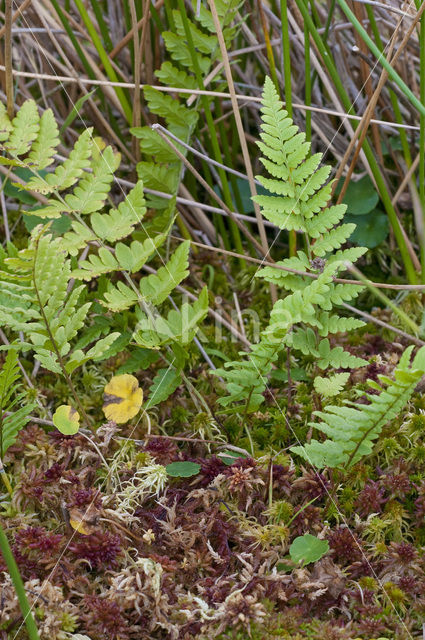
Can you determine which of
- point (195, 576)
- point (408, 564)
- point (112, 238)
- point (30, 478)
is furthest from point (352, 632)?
point (112, 238)

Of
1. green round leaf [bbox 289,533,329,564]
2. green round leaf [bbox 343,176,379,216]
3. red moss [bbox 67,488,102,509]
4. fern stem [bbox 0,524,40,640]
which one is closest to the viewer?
fern stem [bbox 0,524,40,640]

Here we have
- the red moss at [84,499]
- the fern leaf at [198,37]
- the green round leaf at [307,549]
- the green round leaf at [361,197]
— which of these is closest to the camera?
the green round leaf at [307,549]

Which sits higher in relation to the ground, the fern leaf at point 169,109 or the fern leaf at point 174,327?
the fern leaf at point 169,109

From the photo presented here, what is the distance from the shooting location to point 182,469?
1.66 m

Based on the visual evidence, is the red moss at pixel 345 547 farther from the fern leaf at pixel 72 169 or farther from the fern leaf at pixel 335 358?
the fern leaf at pixel 72 169

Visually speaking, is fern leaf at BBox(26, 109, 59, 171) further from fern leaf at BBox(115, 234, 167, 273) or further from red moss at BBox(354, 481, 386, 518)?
red moss at BBox(354, 481, 386, 518)

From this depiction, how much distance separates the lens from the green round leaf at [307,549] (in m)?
1.46

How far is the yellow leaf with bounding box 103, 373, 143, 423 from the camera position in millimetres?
1705

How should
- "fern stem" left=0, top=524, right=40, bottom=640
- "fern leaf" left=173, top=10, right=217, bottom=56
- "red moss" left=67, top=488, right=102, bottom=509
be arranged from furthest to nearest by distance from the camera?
"fern leaf" left=173, top=10, right=217, bottom=56 → "red moss" left=67, top=488, right=102, bottom=509 → "fern stem" left=0, top=524, right=40, bottom=640

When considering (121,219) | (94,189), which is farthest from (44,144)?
(121,219)

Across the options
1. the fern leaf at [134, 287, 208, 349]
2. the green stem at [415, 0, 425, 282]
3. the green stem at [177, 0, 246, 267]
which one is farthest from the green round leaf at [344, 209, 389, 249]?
the fern leaf at [134, 287, 208, 349]

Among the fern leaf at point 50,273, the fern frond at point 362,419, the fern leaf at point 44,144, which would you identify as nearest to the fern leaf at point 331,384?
the fern frond at point 362,419

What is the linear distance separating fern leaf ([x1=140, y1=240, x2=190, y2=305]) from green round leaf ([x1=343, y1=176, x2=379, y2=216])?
0.84m

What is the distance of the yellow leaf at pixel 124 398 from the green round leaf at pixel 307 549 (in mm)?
510
